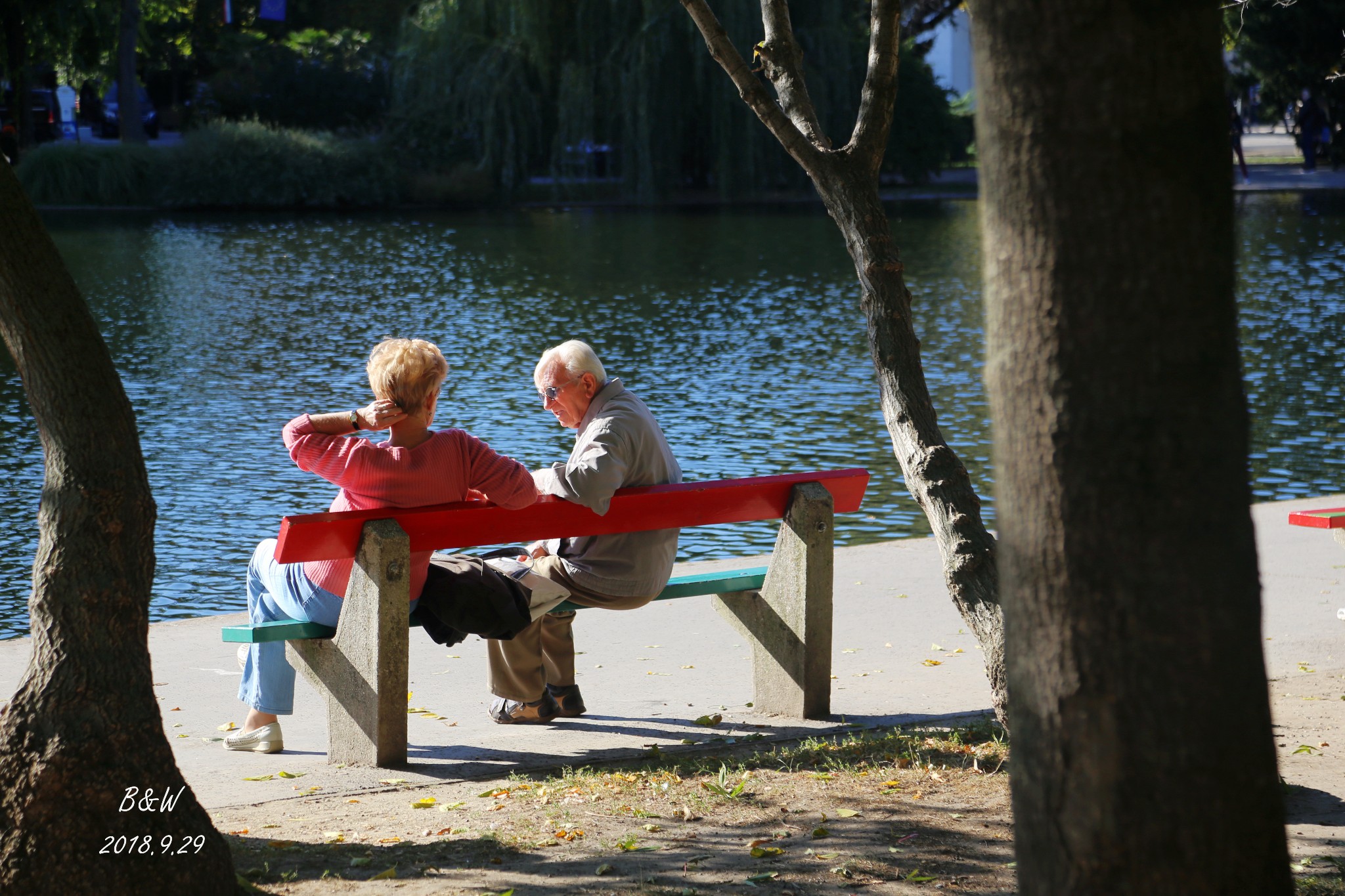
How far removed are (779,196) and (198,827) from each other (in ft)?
114

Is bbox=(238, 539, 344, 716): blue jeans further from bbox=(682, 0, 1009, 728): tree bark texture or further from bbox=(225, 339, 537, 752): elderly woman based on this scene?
bbox=(682, 0, 1009, 728): tree bark texture

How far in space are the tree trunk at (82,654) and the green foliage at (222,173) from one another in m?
34.6

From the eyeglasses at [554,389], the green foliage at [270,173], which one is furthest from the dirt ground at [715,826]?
the green foliage at [270,173]

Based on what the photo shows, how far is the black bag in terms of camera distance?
4.75 meters

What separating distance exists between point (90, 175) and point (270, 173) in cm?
407

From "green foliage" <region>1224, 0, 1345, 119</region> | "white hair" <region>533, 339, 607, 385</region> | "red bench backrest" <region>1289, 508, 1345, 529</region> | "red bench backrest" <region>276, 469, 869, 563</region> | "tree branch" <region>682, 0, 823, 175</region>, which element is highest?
"green foliage" <region>1224, 0, 1345, 119</region>


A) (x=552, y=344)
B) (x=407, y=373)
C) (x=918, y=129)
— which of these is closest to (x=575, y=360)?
(x=407, y=373)

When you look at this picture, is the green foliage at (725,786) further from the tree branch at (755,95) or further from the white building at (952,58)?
the white building at (952,58)

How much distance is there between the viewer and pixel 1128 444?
2.18 m

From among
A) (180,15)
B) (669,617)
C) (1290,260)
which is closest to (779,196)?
(1290,260)

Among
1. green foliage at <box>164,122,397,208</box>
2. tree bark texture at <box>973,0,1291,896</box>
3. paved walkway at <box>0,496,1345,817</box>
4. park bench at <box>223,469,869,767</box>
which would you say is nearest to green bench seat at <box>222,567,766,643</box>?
park bench at <box>223,469,869,767</box>

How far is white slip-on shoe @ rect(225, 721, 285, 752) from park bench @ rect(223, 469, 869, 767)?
0.93ft

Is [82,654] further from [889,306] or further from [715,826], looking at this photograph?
[889,306]

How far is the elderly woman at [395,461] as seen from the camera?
4664 mm
